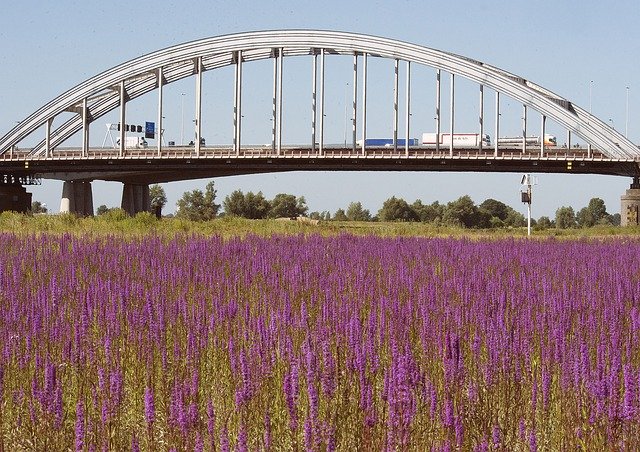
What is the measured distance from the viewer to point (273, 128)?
3366 inches

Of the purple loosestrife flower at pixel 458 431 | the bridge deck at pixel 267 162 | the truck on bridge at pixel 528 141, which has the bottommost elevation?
the purple loosestrife flower at pixel 458 431

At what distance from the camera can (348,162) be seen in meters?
75.9

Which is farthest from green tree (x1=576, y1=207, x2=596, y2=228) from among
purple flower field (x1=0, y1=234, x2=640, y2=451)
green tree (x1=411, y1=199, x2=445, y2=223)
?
purple flower field (x1=0, y1=234, x2=640, y2=451)

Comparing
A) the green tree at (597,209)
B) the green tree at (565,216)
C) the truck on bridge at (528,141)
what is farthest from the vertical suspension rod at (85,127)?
the green tree at (597,209)

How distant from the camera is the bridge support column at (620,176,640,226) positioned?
68188 millimetres

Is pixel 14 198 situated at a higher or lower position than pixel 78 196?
lower

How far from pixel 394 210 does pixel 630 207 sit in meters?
43.0

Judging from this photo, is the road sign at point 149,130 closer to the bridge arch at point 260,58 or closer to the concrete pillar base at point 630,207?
the bridge arch at point 260,58

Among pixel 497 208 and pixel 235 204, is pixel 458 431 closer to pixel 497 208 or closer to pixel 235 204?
pixel 235 204

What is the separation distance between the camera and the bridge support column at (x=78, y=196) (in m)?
85.1

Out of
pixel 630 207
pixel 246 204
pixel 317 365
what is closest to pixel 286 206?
pixel 246 204

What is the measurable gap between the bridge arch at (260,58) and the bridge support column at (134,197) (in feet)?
24.8

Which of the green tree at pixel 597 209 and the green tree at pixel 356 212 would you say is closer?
the green tree at pixel 356 212

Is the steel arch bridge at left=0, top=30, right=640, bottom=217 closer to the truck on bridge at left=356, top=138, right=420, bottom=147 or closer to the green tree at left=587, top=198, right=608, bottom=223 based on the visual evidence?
the truck on bridge at left=356, top=138, right=420, bottom=147
